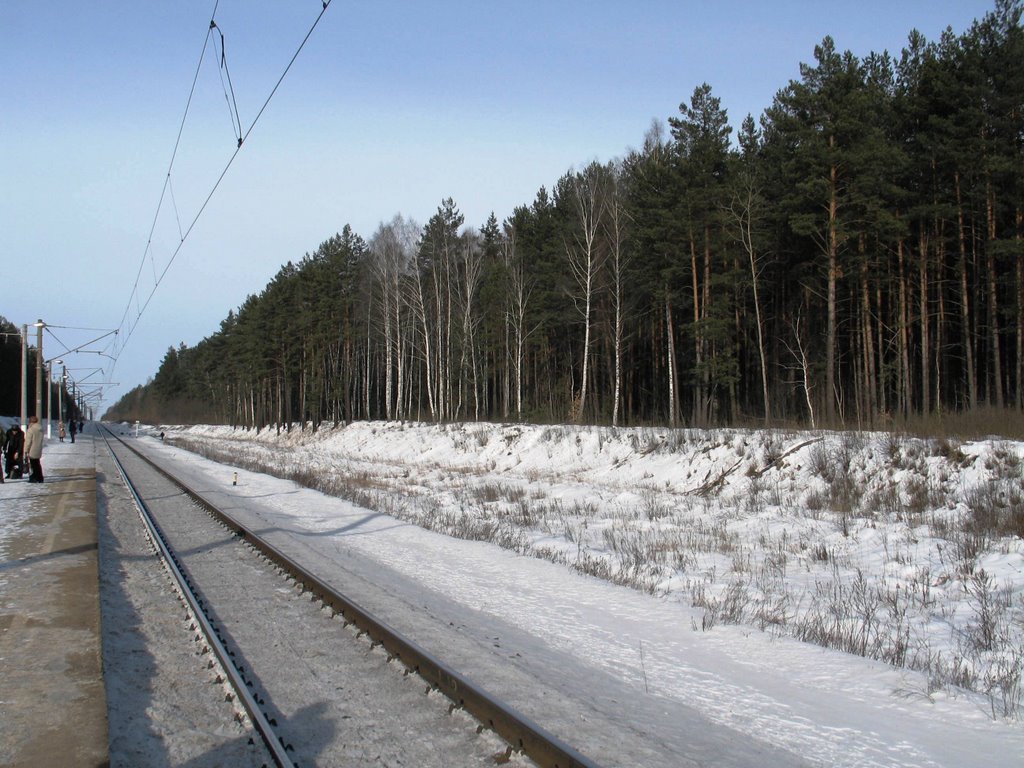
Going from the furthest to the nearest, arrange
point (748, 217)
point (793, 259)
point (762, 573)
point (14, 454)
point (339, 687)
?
1. point (793, 259)
2. point (748, 217)
3. point (14, 454)
4. point (762, 573)
5. point (339, 687)

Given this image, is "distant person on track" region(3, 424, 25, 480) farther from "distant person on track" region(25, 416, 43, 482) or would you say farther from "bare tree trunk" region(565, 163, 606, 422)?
"bare tree trunk" region(565, 163, 606, 422)

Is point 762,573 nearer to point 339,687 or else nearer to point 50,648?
point 339,687

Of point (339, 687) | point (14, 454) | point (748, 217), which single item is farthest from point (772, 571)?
point (748, 217)

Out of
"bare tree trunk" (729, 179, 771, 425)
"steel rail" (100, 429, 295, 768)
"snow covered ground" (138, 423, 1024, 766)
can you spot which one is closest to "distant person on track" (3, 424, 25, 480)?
"snow covered ground" (138, 423, 1024, 766)

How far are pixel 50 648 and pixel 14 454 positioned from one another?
63.2 ft

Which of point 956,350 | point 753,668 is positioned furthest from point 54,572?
point 956,350

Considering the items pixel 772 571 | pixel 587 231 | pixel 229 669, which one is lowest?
pixel 772 571

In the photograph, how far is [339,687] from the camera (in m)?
5.18

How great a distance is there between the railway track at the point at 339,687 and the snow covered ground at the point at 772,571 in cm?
151

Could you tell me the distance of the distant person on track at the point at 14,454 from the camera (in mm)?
21469

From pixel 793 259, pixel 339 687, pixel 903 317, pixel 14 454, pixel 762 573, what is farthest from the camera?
pixel 793 259

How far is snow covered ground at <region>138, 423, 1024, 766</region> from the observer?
17.1ft

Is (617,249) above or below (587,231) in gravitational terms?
below

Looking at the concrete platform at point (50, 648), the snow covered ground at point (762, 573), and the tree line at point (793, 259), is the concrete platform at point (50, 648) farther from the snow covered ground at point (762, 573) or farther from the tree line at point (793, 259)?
the tree line at point (793, 259)
